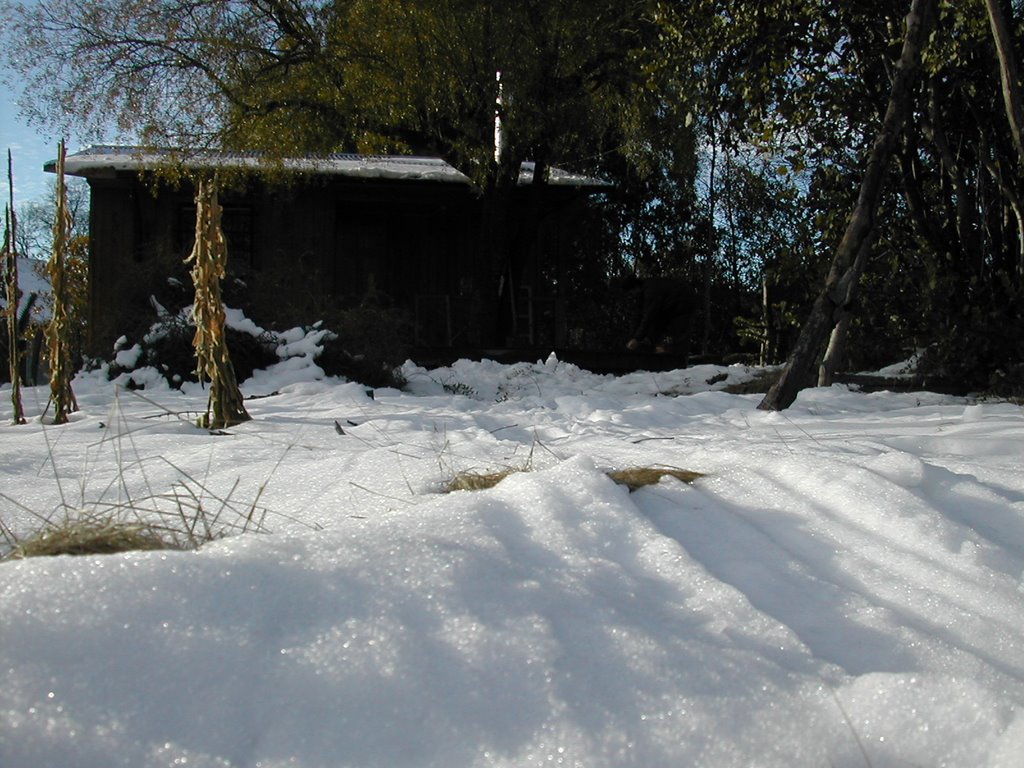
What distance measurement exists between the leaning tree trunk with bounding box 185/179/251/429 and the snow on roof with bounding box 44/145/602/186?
30.9 feet

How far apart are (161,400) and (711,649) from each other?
5282 millimetres

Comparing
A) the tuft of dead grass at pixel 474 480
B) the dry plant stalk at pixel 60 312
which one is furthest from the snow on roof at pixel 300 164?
the tuft of dead grass at pixel 474 480

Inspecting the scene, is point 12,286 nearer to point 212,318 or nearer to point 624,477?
point 212,318

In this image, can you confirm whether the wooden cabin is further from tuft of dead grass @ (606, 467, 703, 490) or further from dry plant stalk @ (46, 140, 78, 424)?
tuft of dead grass @ (606, 467, 703, 490)

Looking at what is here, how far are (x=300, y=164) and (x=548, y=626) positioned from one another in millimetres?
13247

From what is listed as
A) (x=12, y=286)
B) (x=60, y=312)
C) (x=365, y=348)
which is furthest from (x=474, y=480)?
(x=365, y=348)

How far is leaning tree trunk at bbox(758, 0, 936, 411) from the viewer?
16.0ft

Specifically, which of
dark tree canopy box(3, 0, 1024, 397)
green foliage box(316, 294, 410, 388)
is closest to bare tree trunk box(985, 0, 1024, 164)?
dark tree canopy box(3, 0, 1024, 397)

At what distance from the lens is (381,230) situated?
651 inches

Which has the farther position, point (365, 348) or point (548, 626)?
point (365, 348)

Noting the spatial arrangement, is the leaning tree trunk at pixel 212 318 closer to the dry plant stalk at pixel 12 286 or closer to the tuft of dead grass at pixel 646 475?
the dry plant stalk at pixel 12 286

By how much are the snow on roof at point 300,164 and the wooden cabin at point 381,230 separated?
25 millimetres

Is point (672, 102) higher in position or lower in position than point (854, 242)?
higher

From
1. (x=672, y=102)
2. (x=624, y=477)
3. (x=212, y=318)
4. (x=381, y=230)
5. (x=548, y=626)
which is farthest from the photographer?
(x=381, y=230)
